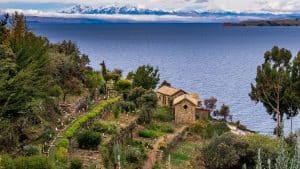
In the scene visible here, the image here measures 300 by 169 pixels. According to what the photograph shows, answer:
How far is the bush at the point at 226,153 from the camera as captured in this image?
27.2 meters

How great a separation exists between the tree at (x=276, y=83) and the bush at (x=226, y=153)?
36.7ft

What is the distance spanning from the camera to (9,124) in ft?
78.8

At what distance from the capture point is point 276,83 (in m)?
38.5

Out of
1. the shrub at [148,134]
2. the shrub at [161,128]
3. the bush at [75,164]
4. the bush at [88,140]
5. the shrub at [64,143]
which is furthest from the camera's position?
the shrub at [161,128]

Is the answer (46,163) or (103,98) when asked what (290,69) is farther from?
(46,163)

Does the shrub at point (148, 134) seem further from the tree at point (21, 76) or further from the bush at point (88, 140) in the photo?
the tree at point (21, 76)

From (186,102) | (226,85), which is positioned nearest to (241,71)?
(226,85)

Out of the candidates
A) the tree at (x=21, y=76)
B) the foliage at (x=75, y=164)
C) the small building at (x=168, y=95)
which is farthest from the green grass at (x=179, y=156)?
the small building at (x=168, y=95)

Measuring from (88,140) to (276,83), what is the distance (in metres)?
17.0

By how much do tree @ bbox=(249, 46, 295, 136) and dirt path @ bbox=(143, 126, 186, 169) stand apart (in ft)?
23.1

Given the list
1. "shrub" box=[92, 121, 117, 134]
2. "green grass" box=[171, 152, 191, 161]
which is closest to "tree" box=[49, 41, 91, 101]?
"shrub" box=[92, 121, 117, 134]

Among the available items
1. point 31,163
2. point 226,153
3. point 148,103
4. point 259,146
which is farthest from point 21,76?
point 148,103

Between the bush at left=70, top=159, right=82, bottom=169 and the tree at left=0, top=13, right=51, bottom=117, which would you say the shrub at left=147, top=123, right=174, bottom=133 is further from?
the bush at left=70, top=159, right=82, bottom=169

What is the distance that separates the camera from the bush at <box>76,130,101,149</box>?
27.8 meters
